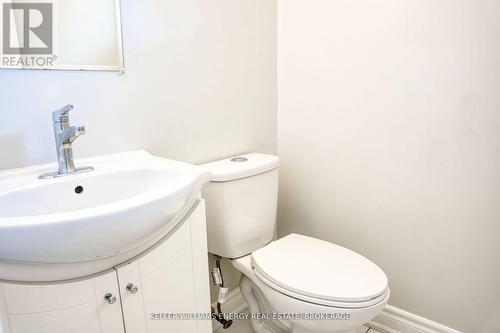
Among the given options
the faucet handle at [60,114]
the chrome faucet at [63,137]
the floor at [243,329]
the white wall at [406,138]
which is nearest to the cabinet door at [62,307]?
the chrome faucet at [63,137]

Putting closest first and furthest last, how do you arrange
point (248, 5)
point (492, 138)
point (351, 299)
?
point (351, 299) < point (492, 138) < point (248, 5)

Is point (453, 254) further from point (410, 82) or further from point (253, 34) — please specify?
point (253, 34)

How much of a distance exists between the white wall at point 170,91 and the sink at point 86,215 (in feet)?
0.36

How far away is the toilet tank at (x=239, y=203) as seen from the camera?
1.15 meters

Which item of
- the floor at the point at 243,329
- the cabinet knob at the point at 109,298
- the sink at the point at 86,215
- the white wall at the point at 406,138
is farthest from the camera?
the floor at the point at 243,329

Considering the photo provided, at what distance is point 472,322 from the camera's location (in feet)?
3.91

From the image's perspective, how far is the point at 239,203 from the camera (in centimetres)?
117

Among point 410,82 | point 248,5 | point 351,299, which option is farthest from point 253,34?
point 351,299

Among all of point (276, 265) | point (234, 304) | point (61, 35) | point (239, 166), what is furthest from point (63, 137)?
point (234, 304)

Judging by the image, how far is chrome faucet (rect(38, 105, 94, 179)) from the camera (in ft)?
2.65

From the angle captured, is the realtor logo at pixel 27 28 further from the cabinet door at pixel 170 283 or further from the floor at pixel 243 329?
the floor at pixel 243 329

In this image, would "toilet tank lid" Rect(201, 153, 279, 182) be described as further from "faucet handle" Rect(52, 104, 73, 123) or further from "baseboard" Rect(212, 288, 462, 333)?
"baseboard" Rect(212, 288, 462, 333)

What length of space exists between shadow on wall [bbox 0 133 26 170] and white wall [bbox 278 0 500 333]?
1.07 metres

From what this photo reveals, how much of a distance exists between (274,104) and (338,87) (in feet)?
1.07
